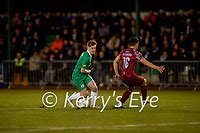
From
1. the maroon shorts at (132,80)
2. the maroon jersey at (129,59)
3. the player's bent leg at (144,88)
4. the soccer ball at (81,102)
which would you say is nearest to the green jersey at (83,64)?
the soccer ball at (81,102)

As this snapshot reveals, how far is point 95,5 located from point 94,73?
7.94 meters

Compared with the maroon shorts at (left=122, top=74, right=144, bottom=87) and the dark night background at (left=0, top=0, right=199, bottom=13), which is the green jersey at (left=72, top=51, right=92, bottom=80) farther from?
the dark night background at (left=0, top=0, right=199, bottom=13)

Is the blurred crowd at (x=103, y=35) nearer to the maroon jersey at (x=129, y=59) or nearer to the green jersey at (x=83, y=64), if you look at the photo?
the maroon jersey at (x=129, y=59)

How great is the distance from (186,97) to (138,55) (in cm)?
505

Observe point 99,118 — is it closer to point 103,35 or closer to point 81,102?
point 81,102

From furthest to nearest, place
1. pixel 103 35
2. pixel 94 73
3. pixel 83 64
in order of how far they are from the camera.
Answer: pixel 103 35, pixel 94 73, pixel 83 64

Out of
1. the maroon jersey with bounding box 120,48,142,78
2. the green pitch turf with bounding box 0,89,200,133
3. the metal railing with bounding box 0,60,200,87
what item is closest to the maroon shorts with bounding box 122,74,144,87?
the maroon jersey with bounding box 120,48,142,78

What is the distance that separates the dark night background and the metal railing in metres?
6.42

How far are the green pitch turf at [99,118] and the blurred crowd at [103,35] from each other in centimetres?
719

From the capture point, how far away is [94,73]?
26.7 metres

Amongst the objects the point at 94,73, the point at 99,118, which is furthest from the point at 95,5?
the point at 99,118

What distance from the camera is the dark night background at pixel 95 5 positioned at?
3247 centimetres

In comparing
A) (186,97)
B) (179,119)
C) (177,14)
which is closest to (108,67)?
(177,14)

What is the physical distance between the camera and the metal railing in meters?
25.7
